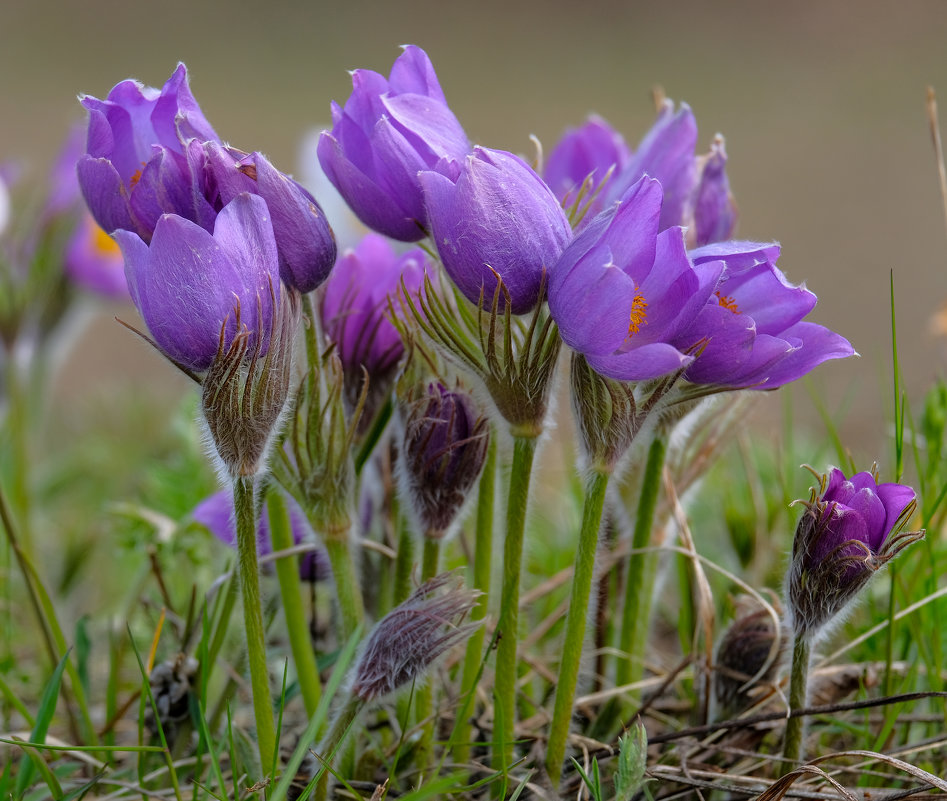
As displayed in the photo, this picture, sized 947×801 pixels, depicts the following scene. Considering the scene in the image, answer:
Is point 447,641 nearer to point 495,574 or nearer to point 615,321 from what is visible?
point 615,321

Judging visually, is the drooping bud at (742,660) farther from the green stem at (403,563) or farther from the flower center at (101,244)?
the flower center at (101,244)

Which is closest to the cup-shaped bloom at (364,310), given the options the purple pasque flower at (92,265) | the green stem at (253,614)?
the green stem at (253,614)

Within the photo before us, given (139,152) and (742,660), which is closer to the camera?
(139,152)

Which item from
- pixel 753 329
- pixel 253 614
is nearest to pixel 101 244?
pixel 253 614

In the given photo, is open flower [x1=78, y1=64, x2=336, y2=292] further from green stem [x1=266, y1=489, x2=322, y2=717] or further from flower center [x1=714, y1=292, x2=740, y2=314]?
flower center [x1=714, y1=292, x2=740, y2=314]

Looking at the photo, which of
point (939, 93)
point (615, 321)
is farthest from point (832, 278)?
point (615, 321)

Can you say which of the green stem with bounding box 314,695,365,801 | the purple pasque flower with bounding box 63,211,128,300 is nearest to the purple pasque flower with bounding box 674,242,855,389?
the green stem with bounding box 314,695,365,801

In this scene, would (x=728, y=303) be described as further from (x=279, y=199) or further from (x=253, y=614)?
(x=253, y=614)
